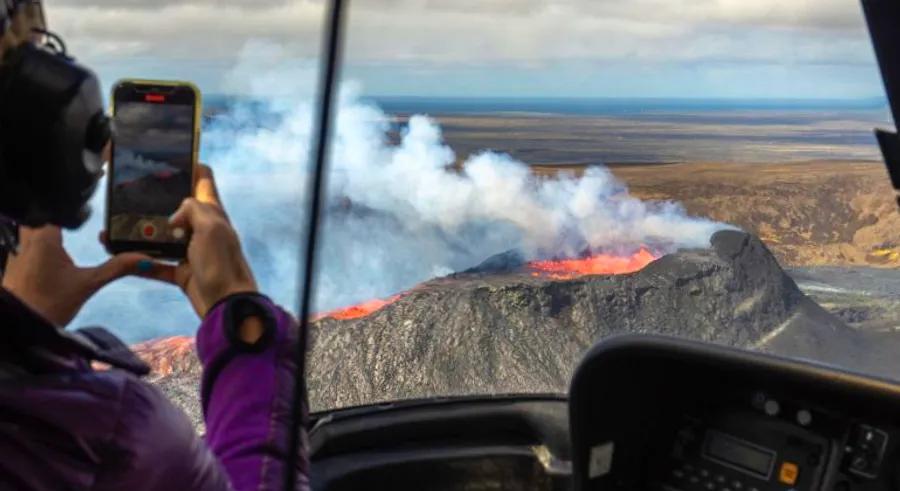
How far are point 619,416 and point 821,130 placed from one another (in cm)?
66

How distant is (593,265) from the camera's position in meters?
2.21

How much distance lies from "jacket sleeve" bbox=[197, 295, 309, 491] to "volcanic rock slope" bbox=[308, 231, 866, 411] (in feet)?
3.02

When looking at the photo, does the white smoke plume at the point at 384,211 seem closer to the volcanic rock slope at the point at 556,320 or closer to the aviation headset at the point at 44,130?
the volcanic rock slope at the point at 556,320

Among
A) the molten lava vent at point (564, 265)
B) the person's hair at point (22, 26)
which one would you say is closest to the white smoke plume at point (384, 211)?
the molten lava vent at point (564, 265)

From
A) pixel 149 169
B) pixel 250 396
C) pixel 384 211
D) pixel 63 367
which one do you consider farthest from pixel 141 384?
pixel 384 211

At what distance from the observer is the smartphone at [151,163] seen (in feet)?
4.12

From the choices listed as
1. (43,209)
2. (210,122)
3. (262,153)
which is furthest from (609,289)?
(43,209)

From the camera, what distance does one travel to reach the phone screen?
1.26 meters

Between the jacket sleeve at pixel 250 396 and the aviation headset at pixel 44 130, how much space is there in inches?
9.3

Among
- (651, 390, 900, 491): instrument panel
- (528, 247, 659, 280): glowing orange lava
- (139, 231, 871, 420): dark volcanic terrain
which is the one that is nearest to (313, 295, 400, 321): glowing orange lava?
(139, 231, 871, 420): dark volcanic terrain

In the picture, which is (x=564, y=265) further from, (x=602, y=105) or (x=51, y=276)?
(x=51, y=276)

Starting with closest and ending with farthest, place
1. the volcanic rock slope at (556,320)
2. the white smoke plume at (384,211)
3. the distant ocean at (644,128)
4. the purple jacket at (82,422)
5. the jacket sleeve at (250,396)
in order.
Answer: the purple jacket at (82,422), the jacket sleeve at (250,396), the white smoke plume at (384,211), the distant ocean at (644,128), the volcanic rock slope at (556,320)

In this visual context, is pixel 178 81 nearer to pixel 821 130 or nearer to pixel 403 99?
pixel 403 99

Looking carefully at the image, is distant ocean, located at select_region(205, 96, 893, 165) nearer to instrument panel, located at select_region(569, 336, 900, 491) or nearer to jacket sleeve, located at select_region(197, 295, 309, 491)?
instrument panel, located at select_region(569, 336, 900, 491)
